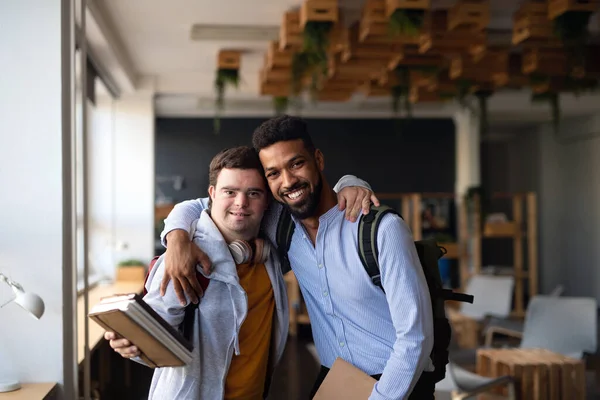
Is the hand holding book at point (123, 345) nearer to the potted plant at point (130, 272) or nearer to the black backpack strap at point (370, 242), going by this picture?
the black backpack strap at point (370, 242)

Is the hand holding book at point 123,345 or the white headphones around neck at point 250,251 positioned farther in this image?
the white headphones around neck at point 250,251

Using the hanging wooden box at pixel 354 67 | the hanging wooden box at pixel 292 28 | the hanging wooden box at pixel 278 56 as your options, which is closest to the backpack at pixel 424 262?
the hanging wooden box at pixel 292 28

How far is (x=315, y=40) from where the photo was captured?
5.98 meters

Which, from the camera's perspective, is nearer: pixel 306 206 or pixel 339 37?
pixel 306 206

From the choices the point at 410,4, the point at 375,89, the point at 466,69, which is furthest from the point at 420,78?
the point at 410,4

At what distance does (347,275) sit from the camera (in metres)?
2.23

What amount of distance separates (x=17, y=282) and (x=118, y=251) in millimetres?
6068

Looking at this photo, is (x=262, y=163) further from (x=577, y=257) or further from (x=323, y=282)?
(x=577, y=257)

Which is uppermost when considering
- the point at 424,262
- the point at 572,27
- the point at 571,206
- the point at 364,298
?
the point at 572,27

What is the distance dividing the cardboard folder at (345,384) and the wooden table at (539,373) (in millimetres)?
3475

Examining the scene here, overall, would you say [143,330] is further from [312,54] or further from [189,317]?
[312,54]

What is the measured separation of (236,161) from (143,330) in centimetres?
58

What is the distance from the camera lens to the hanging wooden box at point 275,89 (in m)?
8.66

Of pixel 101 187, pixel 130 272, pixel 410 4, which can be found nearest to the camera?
pixel 410 4
